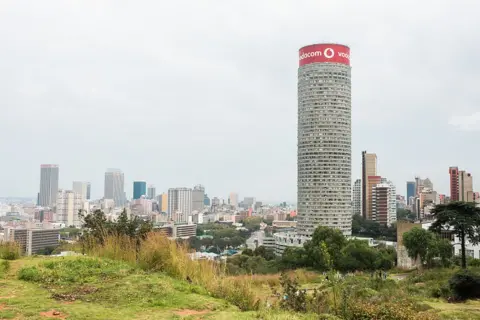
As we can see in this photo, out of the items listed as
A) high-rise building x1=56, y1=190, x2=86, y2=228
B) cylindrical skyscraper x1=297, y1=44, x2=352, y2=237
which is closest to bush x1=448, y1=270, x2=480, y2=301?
cylindrical skyscraper x1=297, y1=44, x2=352, y2=237

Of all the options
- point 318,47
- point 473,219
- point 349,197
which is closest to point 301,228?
point 349,197

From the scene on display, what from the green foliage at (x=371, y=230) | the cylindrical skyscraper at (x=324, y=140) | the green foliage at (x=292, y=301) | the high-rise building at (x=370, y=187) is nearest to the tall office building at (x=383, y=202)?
the high-rise building at (x=370, y=187)

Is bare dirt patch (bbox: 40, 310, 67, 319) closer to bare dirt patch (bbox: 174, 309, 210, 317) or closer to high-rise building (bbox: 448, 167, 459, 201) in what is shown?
bare dirt patch (bbox: 174, 309, 210, 317)

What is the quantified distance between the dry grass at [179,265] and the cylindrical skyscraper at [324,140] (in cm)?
4296

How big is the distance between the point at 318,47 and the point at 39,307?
52048 mm

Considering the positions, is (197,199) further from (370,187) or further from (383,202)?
(383,202)

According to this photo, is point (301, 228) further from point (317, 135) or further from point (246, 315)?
point (246, 315)

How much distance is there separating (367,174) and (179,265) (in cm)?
7754

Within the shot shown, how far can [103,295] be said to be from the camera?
14.2 feet

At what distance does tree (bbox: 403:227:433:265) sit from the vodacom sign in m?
35.3

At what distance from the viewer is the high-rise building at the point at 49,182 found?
152000 mm

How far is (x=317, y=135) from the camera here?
5003 cm

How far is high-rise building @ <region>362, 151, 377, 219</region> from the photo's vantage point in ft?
250

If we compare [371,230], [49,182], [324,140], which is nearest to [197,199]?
[49,182]
